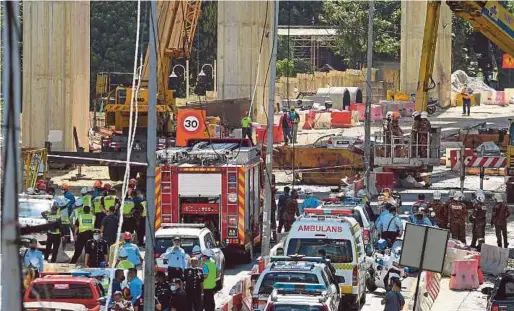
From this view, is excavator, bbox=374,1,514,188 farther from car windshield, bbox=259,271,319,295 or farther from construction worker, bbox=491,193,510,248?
car windshield, bbox=259,271,319,295

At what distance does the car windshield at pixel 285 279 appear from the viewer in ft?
71.3

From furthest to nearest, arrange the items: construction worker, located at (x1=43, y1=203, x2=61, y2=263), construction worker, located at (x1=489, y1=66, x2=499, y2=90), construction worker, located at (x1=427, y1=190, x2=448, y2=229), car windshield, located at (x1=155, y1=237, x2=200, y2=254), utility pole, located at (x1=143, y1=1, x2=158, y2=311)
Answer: construction worker, located at (x1=489, y1=66, x2=499, y2=90) < construction worker, located at (x1=427, y1=190, x2=448, y2=229) < construction worker, located at (x1=43, y1=203, x2=61, y2=263) < car windshield, located at (x1=155, y1=237, x2=200, y2=254) < utility pole, located at (x1=143, y1=1, x2=158, y2=311)

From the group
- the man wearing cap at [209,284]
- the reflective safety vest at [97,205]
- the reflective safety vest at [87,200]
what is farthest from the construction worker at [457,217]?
the man wearing cap at [209,284]

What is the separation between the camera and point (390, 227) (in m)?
31.0

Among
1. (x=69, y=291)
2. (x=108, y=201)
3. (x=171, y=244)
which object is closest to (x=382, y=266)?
(x=171, y=244)

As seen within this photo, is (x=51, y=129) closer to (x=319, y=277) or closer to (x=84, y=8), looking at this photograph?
(x=84, y=8)

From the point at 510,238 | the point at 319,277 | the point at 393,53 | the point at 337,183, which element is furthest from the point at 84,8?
the point at 393,53

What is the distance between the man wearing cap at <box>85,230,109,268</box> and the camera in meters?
26.6

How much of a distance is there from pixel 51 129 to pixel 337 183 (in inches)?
430

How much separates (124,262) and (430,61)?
23.7 m

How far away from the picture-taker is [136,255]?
24.7m

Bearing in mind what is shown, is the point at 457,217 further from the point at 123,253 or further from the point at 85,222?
the point at 123,253

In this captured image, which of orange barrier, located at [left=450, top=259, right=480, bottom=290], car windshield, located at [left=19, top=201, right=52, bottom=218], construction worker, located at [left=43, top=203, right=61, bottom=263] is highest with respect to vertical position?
car windshield, located at [left=19, top=201, right=52, bottom=218]

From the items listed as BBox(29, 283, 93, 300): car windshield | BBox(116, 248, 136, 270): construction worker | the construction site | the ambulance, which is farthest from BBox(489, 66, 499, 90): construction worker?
BBox(29, 283, 93, 300): car windshield
